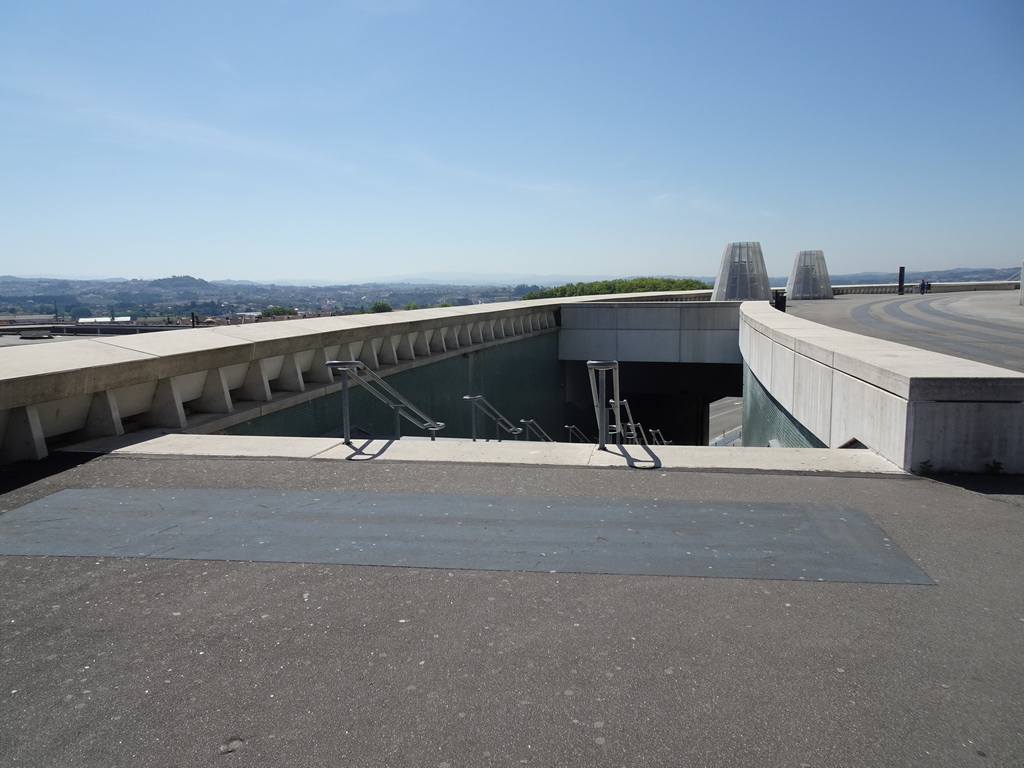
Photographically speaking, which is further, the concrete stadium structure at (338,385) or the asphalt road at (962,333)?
the asphalt road at (962,333)

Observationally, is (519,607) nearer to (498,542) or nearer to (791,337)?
(498,542)

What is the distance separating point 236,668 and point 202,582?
3.28 ft

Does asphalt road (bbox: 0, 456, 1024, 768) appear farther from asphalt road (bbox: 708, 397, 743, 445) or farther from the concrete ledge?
asphalt road (bbox: 708, 397, 743, 445)

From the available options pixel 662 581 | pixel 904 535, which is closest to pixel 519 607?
pixel 662 581

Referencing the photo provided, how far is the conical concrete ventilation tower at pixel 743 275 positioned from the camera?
3572 cm

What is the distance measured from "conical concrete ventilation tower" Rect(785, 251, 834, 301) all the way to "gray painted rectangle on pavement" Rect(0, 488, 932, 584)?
4107cm

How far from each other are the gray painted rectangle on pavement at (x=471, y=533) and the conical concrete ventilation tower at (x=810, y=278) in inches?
1617

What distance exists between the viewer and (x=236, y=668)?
3.14m

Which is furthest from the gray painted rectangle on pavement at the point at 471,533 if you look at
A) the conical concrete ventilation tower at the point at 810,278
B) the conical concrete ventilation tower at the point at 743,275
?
the conical concrete ventilation tower at the point at 810,278

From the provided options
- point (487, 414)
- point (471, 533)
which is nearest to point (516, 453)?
point (471, 533)

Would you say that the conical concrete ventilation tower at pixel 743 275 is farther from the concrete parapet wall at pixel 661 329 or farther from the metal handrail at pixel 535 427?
the metal handrail at pixel 535 427

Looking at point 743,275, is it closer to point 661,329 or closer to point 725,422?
point 661,329

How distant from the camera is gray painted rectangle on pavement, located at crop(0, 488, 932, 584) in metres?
4.20

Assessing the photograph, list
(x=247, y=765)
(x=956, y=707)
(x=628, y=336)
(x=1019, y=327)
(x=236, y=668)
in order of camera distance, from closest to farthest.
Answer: (x=247, y=765), (x=956, y=707), (x=236, y=668), (x=1019, y=327), (x=628, y=336)
